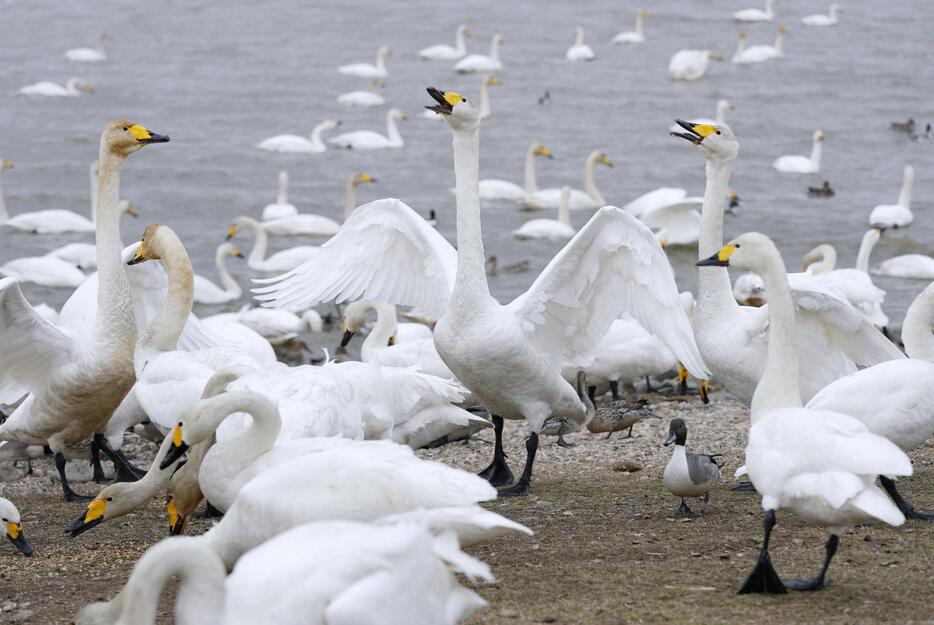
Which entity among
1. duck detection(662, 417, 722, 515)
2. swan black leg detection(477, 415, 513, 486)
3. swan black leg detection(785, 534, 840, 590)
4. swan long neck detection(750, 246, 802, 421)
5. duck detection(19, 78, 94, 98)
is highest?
swan long neck detection(750, 246, 802, 421)

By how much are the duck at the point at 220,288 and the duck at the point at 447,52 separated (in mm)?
16381

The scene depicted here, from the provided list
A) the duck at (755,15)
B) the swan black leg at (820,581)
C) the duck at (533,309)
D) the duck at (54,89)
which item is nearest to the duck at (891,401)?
the swan black leg at (820,581)

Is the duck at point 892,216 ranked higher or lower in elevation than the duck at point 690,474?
lower

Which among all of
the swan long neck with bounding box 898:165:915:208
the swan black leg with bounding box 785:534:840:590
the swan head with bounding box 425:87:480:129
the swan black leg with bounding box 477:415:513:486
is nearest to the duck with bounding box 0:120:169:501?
the swan head with bounding box 425:87:480:129

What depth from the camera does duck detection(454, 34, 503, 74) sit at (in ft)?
106

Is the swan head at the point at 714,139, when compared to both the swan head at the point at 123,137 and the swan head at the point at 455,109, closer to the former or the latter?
the swan head at the point at 455,109

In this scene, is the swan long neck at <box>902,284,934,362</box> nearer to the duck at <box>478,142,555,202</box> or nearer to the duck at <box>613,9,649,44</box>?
the duck at <box>478,142,555,202</box>

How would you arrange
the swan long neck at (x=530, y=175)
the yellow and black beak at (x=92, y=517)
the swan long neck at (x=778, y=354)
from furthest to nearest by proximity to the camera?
the swan long neck at (x=530, y=175) → the yellow and black beak at (x=92, y=517) → the swan long neck at (x=778, y=354)

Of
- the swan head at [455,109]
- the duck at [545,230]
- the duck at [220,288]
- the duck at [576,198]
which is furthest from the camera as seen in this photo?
the duck at [576,198]

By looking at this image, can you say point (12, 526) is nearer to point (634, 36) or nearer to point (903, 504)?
point (903, 504)

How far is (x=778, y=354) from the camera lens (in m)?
6.31

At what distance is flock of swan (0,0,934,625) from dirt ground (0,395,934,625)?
17 cm

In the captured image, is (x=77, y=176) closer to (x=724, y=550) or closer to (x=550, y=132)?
(x=550, y=132)

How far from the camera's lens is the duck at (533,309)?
7906 millimetres
